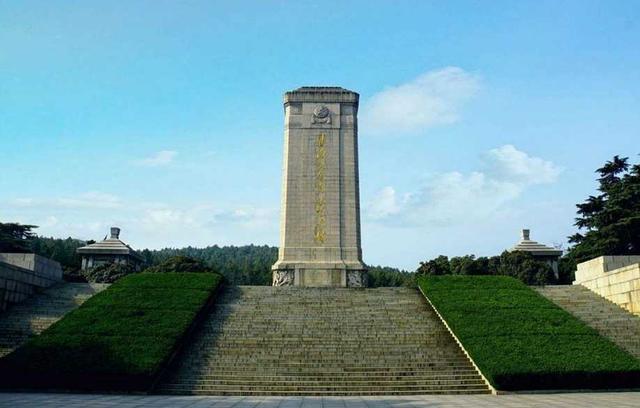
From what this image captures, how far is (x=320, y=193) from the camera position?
78.5 feet

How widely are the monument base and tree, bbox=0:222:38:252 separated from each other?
58.5 ft

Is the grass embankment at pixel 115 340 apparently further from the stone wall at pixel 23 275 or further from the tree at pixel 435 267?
the tree at pixel 435 267

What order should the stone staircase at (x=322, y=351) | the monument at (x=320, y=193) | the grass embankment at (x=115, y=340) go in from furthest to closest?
1. the monument at (x=320, y=193)
2. the stone staircase at (x=322, y=351)
3. the grass embankment at (x=115, y=340)

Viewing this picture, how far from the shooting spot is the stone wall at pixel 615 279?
16.0 metres

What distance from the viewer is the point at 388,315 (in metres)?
16.6

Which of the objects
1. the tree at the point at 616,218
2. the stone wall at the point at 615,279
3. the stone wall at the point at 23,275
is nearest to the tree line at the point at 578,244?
the tree at the point at 616,218

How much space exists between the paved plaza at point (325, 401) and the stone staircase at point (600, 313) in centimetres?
346

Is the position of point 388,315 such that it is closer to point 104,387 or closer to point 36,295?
point 104,387

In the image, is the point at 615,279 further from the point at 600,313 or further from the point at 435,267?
the point at 435,267

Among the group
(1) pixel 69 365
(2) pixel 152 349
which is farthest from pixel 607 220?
(1) pixel 69 365

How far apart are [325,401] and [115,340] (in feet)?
19.3

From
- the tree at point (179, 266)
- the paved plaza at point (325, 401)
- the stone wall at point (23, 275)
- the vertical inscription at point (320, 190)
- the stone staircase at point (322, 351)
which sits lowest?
the paved plaza at point (325, 401)

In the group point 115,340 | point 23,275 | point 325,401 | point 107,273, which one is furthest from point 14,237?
point 325,401

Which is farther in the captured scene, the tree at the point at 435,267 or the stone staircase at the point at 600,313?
the tree at the point at 435,267
